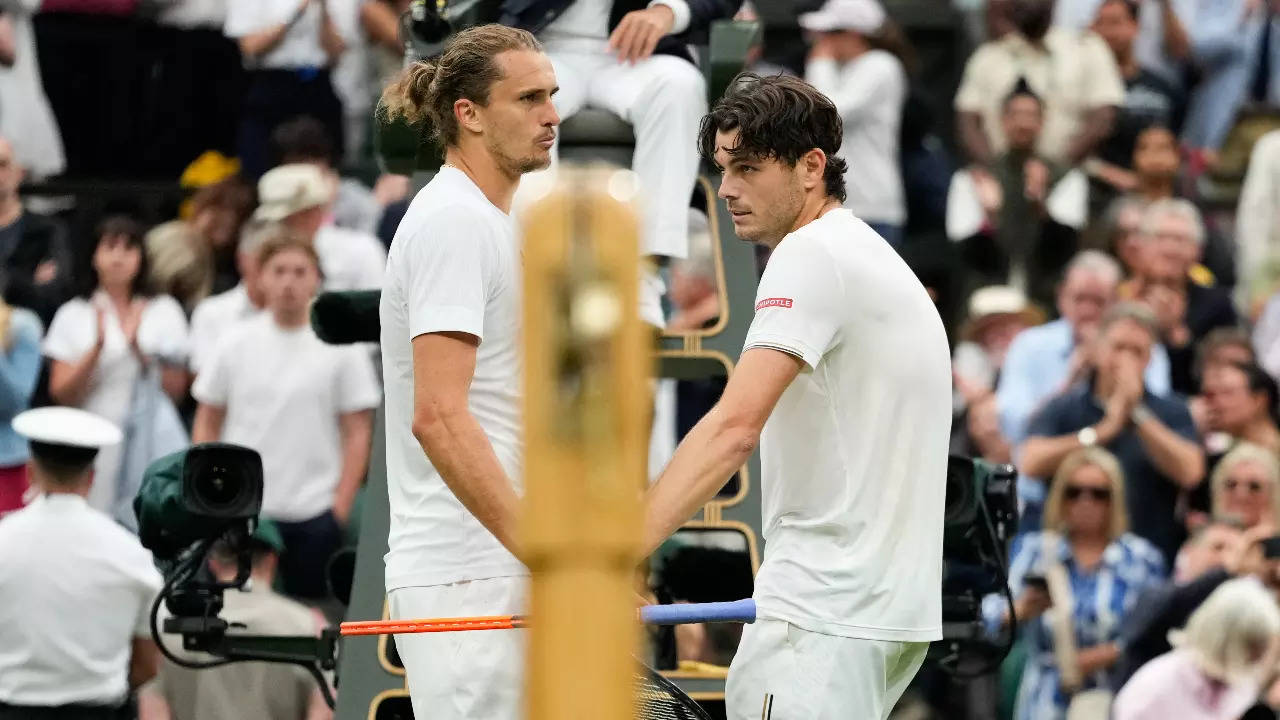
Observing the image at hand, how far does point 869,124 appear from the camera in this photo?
11.1m

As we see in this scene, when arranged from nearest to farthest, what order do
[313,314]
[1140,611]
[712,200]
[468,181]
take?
[468,181] < [313,314] < [712,200] < [1140,611]

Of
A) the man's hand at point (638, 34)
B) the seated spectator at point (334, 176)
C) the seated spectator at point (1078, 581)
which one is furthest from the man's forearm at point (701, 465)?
the seated spectator at point (334, 176)

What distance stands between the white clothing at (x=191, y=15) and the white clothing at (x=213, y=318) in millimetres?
2591

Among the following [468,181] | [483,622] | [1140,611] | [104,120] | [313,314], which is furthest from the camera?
[104,120]

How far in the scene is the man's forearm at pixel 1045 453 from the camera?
9352mm

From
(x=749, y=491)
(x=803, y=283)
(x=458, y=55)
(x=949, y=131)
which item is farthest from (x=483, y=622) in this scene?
(x=949, y=131)

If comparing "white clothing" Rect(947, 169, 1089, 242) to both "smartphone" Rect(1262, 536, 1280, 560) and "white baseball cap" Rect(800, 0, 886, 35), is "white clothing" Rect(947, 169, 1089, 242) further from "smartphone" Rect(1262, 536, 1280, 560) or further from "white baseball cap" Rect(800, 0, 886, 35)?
"smartphone" Rect(1262, 536, 1280, 560)

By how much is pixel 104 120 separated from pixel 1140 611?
21.0 ft

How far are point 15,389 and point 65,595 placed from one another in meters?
1.93

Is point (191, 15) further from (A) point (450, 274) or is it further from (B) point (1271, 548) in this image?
(A) point (450, 274)

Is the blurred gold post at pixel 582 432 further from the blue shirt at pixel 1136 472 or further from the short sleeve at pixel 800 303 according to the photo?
the blue shirt at pixel 1136 472

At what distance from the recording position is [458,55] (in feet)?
16.1

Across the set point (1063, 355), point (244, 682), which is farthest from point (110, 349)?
point (1063, 355)

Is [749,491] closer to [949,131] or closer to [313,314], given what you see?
[313,314]
